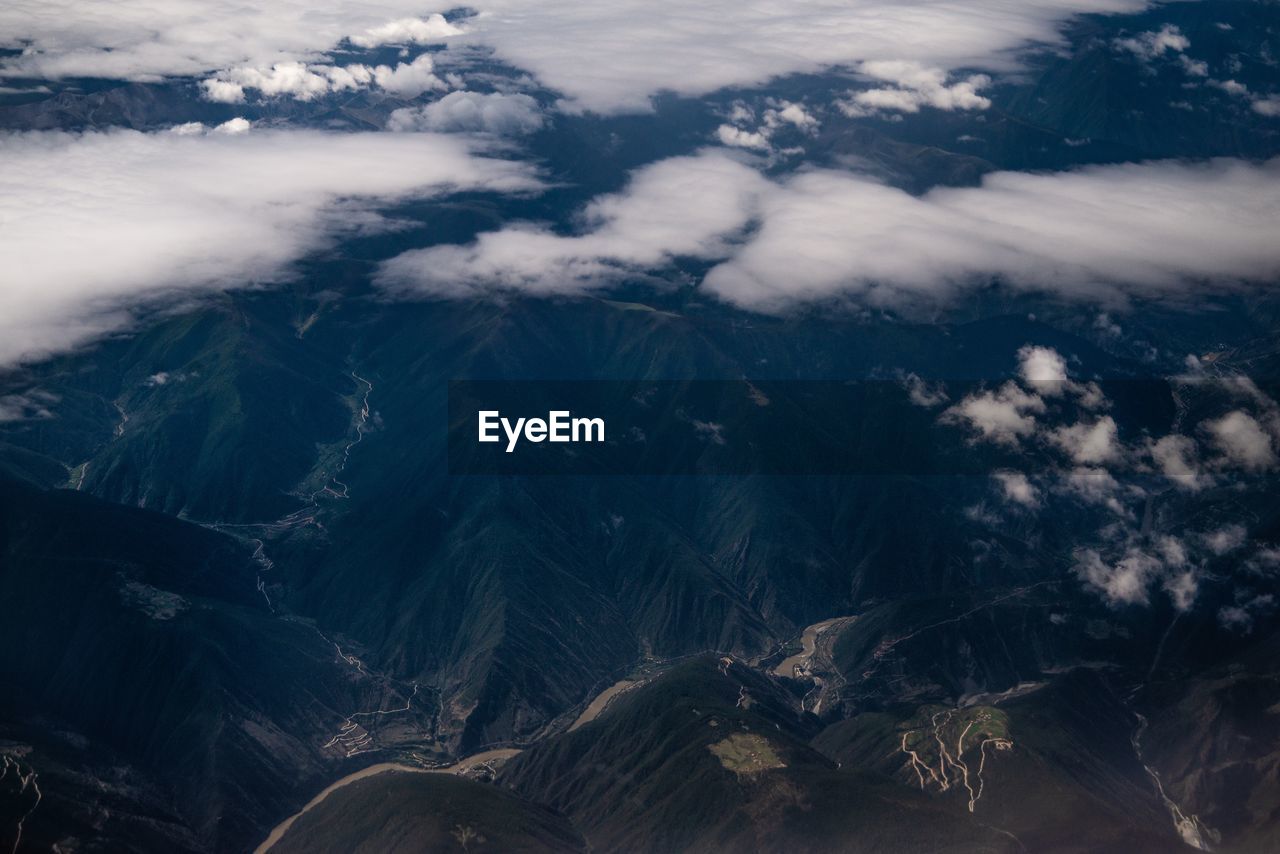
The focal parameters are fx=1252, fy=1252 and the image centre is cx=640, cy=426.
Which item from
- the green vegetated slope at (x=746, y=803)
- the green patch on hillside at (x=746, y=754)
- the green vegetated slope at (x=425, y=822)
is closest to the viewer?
the green vegetated slope at (x=746, y=803)

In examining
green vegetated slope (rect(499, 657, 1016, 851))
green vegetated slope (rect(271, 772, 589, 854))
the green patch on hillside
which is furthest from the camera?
the green patch on hillside

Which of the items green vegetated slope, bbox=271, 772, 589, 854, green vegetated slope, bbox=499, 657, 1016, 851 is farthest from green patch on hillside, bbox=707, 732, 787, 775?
green vegetated slope, bbox=271, 772, 589, 854

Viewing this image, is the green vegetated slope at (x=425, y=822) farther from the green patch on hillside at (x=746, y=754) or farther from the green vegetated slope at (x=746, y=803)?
the green patch on hillside at (x=746, y=754)

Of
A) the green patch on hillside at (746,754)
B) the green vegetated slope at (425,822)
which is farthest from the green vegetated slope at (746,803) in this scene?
the green vegetated slope at (425,822)

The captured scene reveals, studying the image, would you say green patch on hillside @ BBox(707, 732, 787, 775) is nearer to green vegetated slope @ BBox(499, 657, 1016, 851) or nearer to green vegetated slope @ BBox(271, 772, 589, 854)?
green vegetated slope @ BBox(499, 657, 1016, 851)

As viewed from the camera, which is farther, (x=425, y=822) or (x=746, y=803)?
(x=746, y=803)

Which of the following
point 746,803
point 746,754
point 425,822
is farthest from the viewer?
point 746,754

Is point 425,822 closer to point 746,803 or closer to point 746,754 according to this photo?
point 746,803

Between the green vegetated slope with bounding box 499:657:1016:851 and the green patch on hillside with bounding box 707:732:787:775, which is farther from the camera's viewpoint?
the green patch on hillside with bounding box 707:732:787:775

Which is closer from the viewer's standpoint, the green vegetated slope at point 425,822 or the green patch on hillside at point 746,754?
the green vegetated slope at point 425,822

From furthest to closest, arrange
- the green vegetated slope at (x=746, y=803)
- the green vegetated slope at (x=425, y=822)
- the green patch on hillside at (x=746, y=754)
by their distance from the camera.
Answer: the green patch on hillside at (x=746, y=754) → the green vegetated slope at (x=425, y=822) → the green vegetated slope at (x=746, y=803)

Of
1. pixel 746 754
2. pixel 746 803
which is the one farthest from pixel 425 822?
pixel 746 754
